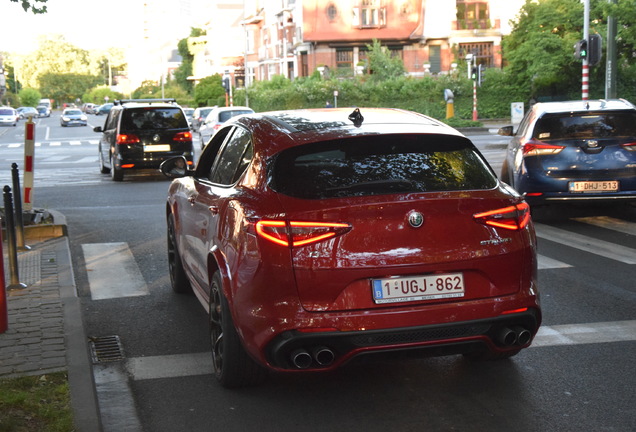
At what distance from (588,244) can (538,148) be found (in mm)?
1879

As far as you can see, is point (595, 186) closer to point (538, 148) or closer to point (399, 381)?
point (538, 148)

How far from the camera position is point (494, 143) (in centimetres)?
3272

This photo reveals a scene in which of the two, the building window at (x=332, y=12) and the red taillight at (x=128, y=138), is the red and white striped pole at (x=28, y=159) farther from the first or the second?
the building window at (x=332, y=12)

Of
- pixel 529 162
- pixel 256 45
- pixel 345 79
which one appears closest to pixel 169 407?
pixel 529 162

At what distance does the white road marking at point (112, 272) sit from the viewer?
28.6ft

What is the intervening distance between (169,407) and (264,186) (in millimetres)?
1396

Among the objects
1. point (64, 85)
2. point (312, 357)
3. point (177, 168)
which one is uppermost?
point (64, 85)

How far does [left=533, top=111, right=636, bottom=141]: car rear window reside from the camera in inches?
480

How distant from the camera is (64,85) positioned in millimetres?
166750

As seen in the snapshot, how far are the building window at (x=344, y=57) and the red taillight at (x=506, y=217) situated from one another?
217ft

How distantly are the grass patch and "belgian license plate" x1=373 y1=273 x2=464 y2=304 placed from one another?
1738 millimetres

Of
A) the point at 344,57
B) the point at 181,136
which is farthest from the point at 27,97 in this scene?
the point at 181,136

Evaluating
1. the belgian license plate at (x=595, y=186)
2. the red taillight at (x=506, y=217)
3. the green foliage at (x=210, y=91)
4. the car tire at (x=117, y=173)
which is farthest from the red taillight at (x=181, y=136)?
the green foliage at (x=210, y=91)

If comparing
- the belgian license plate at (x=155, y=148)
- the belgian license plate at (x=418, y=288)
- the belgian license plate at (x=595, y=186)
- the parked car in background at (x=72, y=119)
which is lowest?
the parked car in background at (x=72, y=119)
